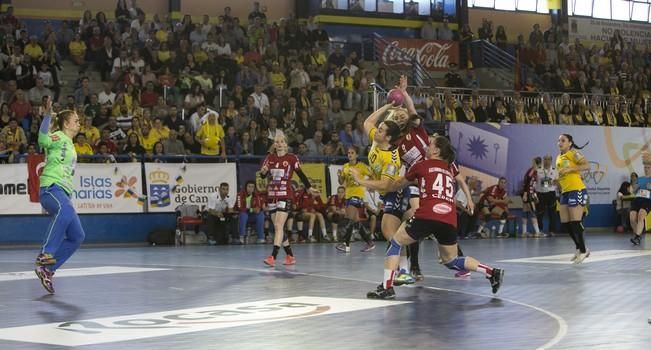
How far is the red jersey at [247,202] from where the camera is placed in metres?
25.3

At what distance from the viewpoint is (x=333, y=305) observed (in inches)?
440

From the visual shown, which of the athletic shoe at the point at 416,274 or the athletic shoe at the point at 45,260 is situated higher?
the athletic shoe at the point at 45,260

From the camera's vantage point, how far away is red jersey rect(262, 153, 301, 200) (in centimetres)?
1750

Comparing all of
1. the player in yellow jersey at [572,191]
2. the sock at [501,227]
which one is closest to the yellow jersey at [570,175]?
the player in yellow jersey at [572,191]

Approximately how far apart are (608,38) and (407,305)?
3760 centimetres

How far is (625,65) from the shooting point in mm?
39906

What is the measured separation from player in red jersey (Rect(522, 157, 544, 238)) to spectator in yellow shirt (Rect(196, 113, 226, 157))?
359 inches

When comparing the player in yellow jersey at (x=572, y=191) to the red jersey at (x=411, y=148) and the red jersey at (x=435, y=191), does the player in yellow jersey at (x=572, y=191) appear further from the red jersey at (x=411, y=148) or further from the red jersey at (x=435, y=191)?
the red jersey at (x=435, y=191)

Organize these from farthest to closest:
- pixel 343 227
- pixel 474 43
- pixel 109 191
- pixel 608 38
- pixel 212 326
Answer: pixel 608 38
pixel 474 43
pixel 343 227
pixel 109 191
pixel 212 326

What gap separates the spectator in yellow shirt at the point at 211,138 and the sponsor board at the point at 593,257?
9553 millimetres

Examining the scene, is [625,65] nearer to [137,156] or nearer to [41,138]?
[137,156]

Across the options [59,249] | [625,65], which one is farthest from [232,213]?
[625,65]

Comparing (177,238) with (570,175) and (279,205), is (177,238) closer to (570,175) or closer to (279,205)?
(279,205)

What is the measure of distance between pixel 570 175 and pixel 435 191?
7314 millimetres
